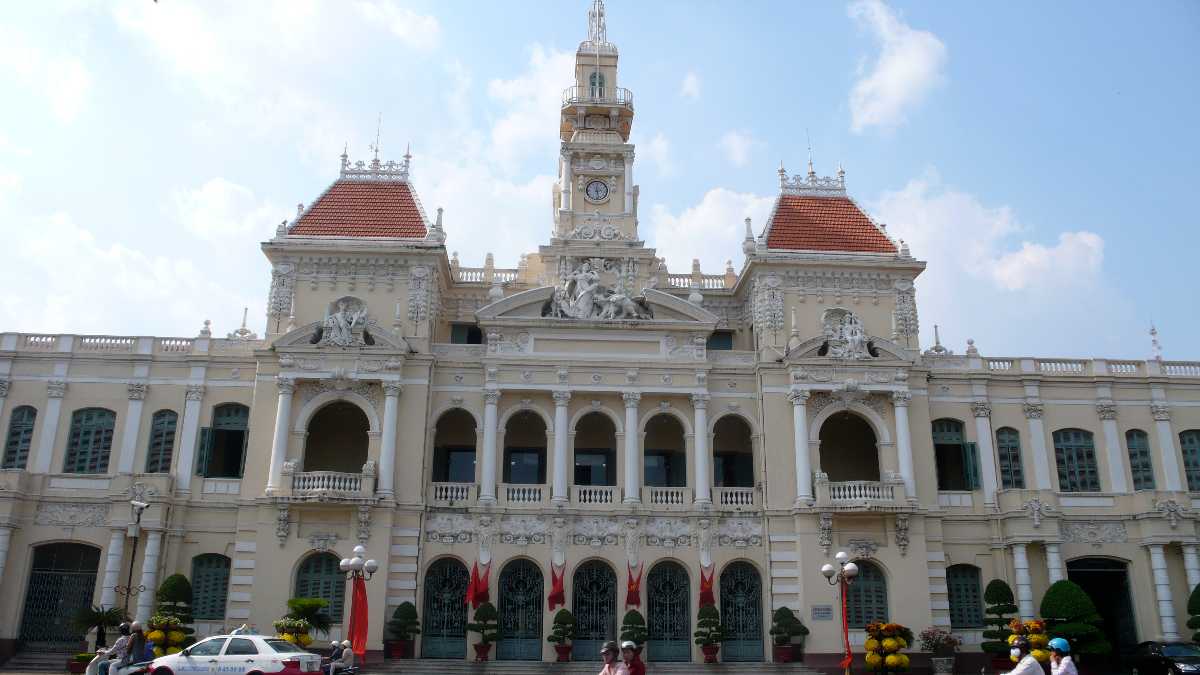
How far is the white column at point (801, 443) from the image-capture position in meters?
35.0

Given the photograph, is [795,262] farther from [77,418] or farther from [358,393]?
[77,418]

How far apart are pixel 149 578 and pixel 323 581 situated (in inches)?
232

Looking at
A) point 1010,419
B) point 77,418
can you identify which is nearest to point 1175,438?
point 1010,419

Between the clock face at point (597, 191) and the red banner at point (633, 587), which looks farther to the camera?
the clock face at point (597, 191)

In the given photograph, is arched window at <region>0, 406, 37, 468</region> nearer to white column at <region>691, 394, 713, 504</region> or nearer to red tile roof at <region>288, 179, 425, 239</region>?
red tile roof at <region>288, 179, 425, 239</region>

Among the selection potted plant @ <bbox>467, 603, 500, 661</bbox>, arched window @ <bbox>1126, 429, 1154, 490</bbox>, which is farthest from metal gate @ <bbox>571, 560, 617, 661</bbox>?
arched window @ <bbox>1126, 429, 1154, 490</bbox>

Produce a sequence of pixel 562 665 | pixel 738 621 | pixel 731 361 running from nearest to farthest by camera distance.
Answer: pixel 562 665 → pixel 738 621 → pixel 731 361

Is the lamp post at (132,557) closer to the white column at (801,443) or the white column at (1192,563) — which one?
the white column at (801,443)

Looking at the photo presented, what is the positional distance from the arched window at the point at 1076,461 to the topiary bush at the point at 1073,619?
5358mm

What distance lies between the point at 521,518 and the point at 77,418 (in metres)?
17.0

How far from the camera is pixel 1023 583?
3528 centimetres

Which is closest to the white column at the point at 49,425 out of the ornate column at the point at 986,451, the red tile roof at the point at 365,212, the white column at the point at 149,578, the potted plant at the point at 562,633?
the white column at the point at 149,578

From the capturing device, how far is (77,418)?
36.6 meters

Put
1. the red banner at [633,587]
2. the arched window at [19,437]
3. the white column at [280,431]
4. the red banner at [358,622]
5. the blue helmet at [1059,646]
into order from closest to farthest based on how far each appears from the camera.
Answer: the blue helmet at [1059,646] < the red banner at [358,622] < the red banner at [633,587] < the white column at [280,431] < the arched window at [19,437]
